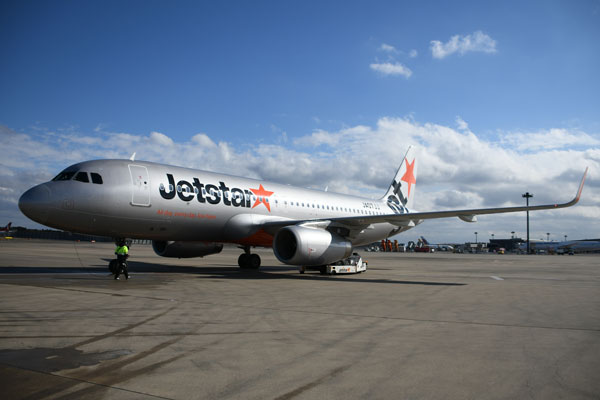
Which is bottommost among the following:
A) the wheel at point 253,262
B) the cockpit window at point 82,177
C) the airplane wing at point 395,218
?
the wheel at point 253,262

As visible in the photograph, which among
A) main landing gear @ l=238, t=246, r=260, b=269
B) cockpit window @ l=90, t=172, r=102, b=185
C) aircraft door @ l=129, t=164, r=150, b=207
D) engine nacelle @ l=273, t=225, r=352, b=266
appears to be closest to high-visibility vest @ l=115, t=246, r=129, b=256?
aircraft door @ l=129, t=164, r=150, b=207

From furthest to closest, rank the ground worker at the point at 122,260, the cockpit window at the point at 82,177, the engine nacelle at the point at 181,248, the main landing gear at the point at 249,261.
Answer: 1. the main landing gear at the point at 249,261
2. the engine nacelle at the point at 181,248
3. the cockpit window at the point at 82,177
4. the ground worker at the point at 122,260

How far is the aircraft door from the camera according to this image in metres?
14.5

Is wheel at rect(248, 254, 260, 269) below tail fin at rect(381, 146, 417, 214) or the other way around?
below

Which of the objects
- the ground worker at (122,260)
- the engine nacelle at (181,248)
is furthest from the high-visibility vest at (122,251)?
the engine nacelle at (181,248)

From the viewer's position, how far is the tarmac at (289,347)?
381 cm

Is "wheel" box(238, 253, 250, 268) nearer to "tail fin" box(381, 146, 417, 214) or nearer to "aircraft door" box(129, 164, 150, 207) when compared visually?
"aircraft door" box(129, 164, 150, 207)

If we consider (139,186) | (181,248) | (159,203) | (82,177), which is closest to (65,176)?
(82,177)

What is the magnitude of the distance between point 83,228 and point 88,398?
38.3 ft

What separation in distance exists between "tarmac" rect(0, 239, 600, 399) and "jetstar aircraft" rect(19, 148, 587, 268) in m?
3.90

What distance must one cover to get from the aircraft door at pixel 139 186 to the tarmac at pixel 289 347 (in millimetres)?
4899

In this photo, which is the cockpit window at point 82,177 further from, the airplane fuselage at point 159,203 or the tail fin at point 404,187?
the tail fin at point 404,187

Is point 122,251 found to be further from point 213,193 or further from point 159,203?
point 213,193

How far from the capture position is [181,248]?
1886 centimetres
